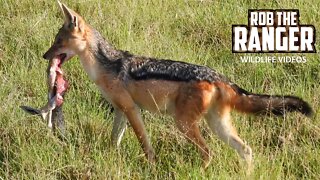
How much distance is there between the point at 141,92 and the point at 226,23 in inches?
96.7

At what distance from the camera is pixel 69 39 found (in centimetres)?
509

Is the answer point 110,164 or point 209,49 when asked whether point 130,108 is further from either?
point 209,49

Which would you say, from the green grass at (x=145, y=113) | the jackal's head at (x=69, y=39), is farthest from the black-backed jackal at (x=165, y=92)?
the green grass at (x=145, y=113)

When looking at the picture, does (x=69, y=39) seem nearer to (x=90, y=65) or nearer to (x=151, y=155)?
(x=90, y=65)

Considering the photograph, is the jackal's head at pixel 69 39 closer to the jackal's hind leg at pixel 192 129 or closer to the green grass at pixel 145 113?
the green grass at pixel 145 113

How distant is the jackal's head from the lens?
5066mm

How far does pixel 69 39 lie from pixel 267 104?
1712 mm

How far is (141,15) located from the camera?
24.1 ft

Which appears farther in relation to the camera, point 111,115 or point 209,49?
point 209,49

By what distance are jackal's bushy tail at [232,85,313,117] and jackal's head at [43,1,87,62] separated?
4.46 ft

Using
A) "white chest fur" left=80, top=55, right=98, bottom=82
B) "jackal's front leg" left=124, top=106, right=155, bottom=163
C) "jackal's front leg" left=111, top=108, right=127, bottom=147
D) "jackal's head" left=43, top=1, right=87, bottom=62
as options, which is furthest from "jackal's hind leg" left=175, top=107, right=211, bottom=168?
"jackal's head" left=43, top=1, right=87, bottom=62

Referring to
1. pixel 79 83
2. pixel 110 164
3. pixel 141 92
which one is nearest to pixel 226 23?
pixel 79 83

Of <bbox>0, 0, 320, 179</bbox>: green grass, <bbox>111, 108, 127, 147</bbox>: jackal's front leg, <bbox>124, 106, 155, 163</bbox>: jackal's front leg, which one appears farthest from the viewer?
<bbox>111, 108, 127, 147</bbox>: jackal's front leg

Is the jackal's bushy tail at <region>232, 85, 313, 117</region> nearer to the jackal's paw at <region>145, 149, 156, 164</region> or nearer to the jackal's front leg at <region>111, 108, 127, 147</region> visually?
the jackal's paw at <region>145, 149, 156, 164</region>
